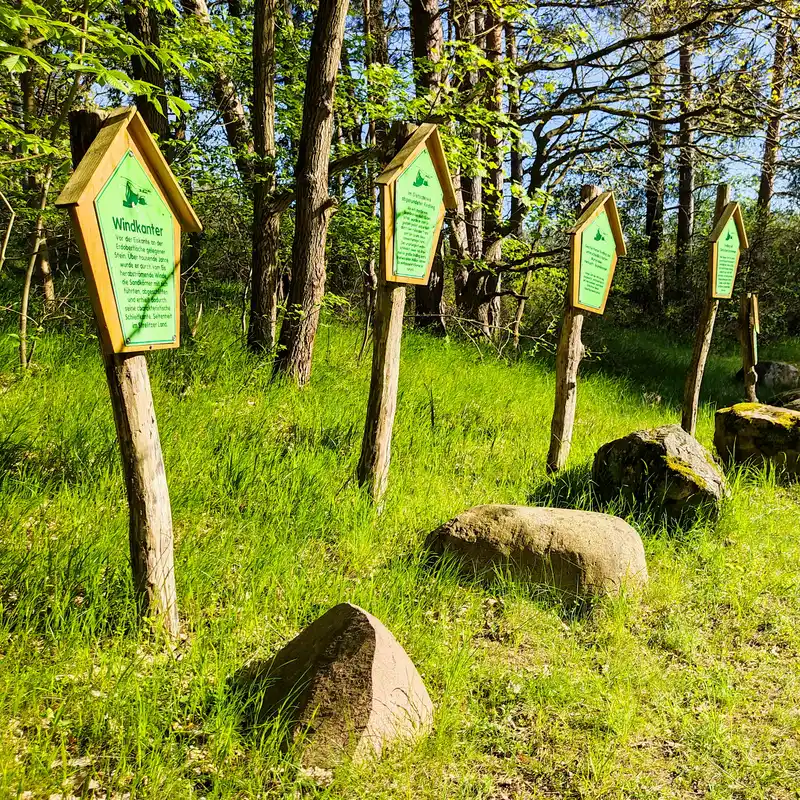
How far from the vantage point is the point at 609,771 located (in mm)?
2324

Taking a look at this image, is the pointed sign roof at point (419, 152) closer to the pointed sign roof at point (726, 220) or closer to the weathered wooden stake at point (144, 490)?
the weathered wooden stake at point (144, 490)

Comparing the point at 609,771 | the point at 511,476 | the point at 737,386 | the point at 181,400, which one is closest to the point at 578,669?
the point at 609,771

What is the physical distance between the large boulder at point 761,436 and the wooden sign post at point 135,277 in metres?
5.11

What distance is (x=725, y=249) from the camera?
19.7 feet

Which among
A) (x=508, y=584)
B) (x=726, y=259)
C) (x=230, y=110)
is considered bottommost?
(x=508, y=584)

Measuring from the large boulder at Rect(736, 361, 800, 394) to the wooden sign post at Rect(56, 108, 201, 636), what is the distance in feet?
33.7

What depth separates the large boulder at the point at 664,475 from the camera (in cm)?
426

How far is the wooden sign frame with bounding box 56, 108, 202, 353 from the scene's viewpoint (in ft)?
6.62

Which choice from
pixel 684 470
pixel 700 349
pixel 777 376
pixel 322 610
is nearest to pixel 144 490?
pixel 322 610

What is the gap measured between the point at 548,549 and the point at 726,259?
4.22m

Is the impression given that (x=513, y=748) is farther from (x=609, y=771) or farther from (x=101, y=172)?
(x=101, y=172)

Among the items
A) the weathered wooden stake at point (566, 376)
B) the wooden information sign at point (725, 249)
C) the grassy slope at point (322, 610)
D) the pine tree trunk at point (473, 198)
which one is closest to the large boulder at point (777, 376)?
the wooden information sign at point (725, 249)

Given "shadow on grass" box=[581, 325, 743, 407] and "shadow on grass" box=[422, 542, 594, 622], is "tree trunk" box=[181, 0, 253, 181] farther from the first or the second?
"shadow on grass" box=[581, 325, 743, 407]

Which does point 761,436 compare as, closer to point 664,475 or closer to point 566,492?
point 664,475
